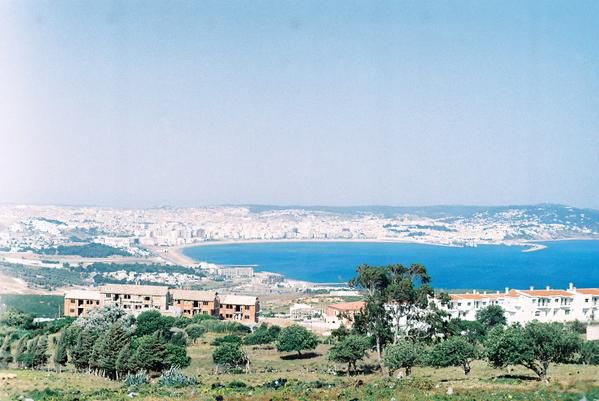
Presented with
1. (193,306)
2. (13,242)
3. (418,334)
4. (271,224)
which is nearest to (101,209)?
(271,224)

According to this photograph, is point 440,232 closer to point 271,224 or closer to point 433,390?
point 271,224

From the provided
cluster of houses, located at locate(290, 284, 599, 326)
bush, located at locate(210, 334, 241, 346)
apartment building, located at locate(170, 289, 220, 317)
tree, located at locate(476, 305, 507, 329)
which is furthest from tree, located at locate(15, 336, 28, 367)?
tree, located at locate(476, 305, 507, 329)

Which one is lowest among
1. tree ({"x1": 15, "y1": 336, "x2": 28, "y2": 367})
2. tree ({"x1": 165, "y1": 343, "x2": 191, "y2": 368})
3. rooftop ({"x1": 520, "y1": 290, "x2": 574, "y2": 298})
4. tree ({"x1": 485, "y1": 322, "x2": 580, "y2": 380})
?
rooftop ({"x1": 520, "y1": 290, "x2": 574, "y2": 298})

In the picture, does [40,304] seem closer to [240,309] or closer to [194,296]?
[194,296]

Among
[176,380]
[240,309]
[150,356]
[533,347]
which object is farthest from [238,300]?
[533,347]

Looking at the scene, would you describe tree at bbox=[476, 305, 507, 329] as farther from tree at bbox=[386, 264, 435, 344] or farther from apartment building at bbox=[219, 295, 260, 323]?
tree at bbox=[386, 264, 435, 344]

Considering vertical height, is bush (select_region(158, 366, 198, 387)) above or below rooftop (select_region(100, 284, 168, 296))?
above

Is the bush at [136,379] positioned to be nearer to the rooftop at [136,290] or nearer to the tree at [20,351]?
the tree at [20,351]
